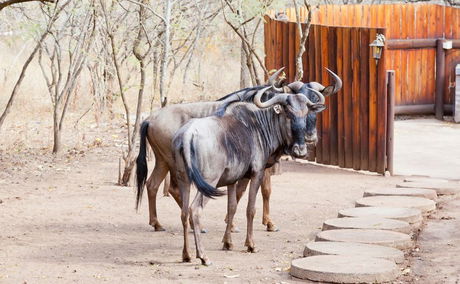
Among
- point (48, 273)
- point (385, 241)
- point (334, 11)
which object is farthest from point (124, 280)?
point (334, 11)

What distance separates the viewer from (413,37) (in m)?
21.7

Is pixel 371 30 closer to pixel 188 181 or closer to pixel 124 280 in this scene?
pixel 188 181

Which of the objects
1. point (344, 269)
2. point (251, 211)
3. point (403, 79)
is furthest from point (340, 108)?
point (403, 79)

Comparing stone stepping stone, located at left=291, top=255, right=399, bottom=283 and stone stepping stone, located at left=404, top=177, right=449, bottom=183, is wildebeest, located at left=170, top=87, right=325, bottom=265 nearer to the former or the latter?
stone stepping stone, located at left=291, top=255, right=399, bottom=283

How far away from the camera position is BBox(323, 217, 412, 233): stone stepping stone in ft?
30.4

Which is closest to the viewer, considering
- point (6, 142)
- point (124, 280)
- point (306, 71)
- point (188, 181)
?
point (124, 280)

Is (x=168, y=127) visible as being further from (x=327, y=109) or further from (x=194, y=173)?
(x=327, y=109)

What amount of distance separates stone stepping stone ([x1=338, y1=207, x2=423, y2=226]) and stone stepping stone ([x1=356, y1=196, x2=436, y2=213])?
29 centimetres

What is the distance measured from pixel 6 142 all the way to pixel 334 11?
7.85 metres

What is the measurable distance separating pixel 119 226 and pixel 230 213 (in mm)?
1782

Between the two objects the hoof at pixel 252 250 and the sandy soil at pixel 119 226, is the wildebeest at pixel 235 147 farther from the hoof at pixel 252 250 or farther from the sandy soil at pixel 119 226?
the sandy soil at pixel 119 226

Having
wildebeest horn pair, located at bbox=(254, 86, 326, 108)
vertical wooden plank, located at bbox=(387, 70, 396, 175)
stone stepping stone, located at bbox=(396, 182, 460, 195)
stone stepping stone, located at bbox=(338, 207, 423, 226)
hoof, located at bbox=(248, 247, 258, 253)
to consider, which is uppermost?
wildebeest horn pair, located at bbox=(254, 86, 326, 108)

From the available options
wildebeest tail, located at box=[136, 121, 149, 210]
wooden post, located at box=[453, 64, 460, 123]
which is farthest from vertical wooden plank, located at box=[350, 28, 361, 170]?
wooden post, located at box=[453, 64, 460, 123]

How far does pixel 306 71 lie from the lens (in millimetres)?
14703
